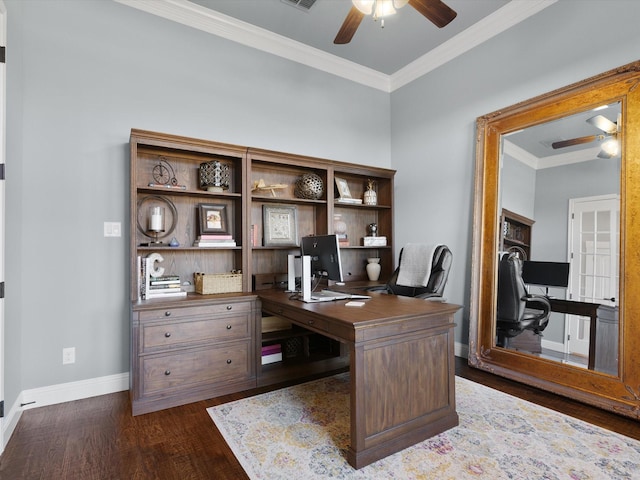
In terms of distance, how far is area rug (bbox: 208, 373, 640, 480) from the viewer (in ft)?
5.87

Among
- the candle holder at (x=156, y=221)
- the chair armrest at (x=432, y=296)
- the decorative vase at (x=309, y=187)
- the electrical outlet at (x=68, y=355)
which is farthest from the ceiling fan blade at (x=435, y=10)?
the electrical outlet at (x=68, y=355)

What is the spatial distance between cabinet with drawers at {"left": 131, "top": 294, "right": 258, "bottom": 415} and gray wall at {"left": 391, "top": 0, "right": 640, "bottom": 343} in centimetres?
213

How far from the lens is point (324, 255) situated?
8.80 feet

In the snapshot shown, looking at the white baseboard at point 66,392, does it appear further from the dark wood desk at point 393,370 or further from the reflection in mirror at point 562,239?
the reflection in mirror at point 562,239

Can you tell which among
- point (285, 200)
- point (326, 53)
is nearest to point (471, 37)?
point (326, 53)

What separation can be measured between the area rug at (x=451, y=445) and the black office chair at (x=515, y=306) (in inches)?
24.7

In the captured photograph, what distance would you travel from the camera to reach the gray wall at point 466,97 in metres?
2.71

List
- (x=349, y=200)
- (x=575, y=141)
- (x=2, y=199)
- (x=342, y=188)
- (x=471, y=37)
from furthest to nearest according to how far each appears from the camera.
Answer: (x=342, y=188)
(x=349, y=200)
(x=471, y=37)
(x=575, y=141)
(x=2, y=199)

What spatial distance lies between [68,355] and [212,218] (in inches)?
57.5

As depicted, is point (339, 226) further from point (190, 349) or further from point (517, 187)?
point (190, 349)

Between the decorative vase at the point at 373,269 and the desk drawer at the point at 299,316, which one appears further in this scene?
the decorative vase at the point at 373,269

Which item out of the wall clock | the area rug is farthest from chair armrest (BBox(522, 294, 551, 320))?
the wall clock

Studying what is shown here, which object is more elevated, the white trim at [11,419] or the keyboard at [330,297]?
Result: the keyboard at [330,297]

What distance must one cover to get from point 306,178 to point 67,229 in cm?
202
